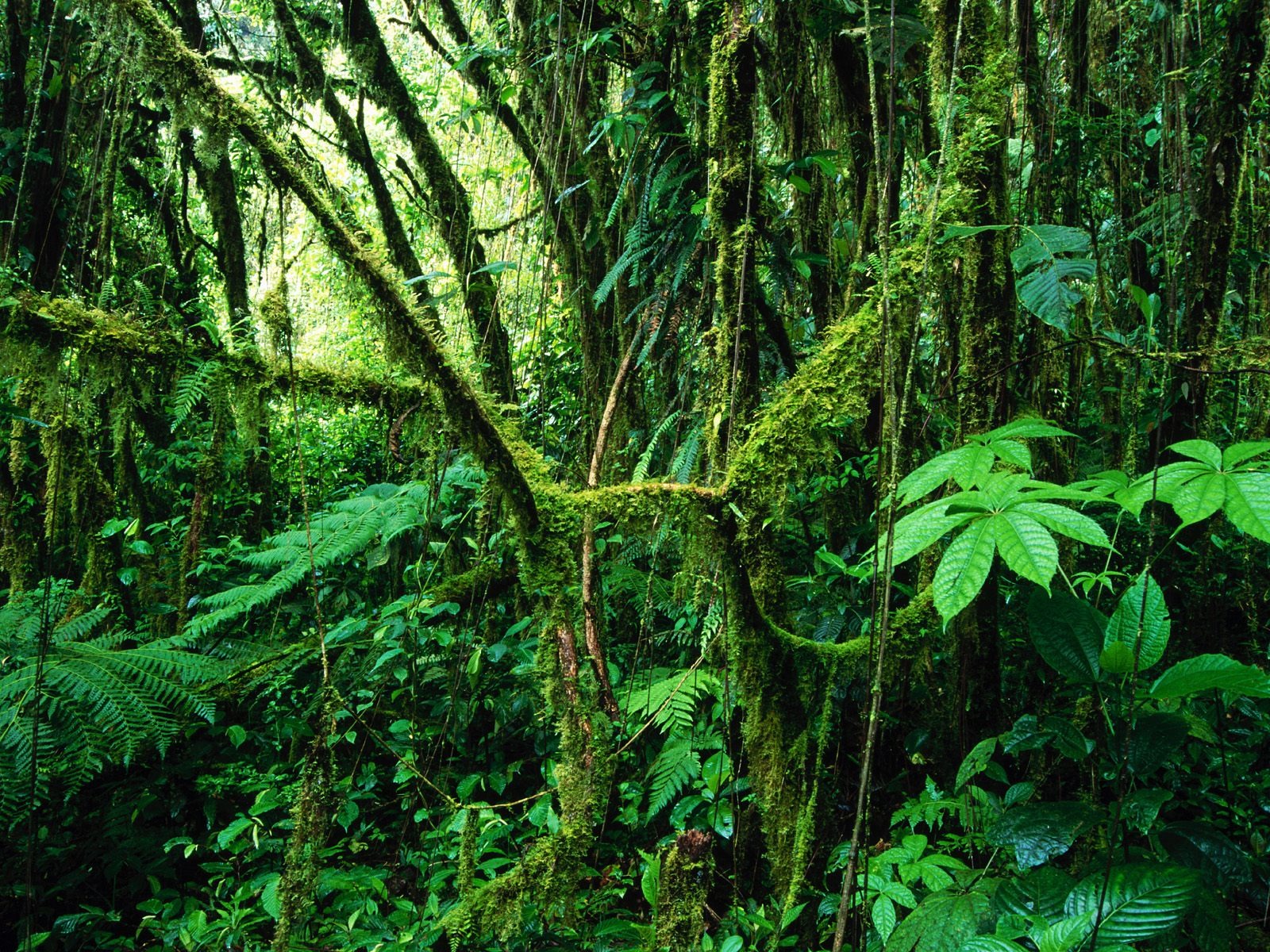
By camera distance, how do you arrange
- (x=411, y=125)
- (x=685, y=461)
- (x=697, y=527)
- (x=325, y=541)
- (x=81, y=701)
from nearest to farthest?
(x=697, y=527) < (x=685, y=461) < (x=81, y=701) < (x=325, y=541) < (x=411, y=125)

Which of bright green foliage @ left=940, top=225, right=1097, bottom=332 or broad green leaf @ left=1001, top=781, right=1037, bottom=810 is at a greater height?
bright green foliage @ left=940, top=225, right=1097, bottom=332

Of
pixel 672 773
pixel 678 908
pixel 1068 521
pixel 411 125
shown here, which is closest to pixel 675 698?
pixel 672 773

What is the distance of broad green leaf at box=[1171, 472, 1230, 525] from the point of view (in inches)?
44.2

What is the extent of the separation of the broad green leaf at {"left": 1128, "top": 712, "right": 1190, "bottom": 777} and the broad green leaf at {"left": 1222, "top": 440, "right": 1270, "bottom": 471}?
1.46ft

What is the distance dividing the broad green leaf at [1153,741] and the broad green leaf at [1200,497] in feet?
1.28

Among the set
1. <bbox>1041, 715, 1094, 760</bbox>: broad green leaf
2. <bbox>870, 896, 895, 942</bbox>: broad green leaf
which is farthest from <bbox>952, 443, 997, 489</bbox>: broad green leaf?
<bbox>870, 896, 895, 942</bbox>: broad green leaf

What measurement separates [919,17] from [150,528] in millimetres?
3136

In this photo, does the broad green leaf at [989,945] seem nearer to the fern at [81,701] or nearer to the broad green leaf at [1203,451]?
the broad green leaf at [1203,451]

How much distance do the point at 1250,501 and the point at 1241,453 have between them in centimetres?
14

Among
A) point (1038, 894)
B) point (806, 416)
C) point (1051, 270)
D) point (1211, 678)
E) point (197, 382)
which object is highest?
point (1051, 270)

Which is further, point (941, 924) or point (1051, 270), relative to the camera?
point (1051, 270)

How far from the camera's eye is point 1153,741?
4.28 ft

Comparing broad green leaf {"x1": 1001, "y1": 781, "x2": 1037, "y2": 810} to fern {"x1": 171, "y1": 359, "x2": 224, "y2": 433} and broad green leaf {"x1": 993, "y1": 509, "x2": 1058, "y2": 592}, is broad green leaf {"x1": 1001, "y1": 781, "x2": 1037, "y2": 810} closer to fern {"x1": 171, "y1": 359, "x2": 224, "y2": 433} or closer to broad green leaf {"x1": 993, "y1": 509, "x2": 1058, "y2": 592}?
broad green leaf {"x1": 993, "y1": 509, "x2": 1058, "y2": 592}

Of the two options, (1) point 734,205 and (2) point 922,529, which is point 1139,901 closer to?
(2) point 922,529
